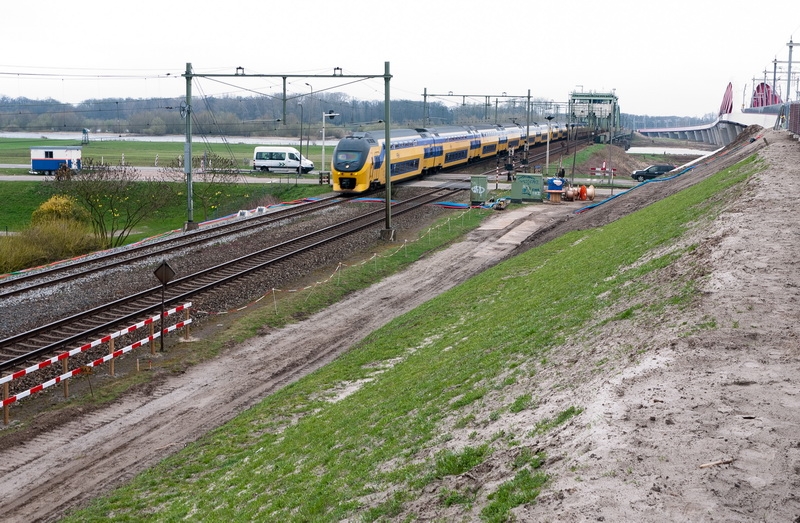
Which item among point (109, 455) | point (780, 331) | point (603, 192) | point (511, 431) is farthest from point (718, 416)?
point (603, 192)

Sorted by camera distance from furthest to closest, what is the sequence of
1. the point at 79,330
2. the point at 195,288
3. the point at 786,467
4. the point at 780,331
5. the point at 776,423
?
the point at 195,288
the point at 79,330
the point at 780,331
the point at 776,423
the point at 786,467

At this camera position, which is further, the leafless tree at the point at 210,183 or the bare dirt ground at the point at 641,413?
the leafless tree at the point at 210,183

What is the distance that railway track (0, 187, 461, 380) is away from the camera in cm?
A: 1757

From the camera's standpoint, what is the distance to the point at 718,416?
7.88 m

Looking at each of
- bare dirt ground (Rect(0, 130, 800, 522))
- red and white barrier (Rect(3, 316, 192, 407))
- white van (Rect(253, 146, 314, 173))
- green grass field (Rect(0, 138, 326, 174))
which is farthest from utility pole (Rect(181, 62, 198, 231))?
green grass field (Rect(0, 138, 326, 174))

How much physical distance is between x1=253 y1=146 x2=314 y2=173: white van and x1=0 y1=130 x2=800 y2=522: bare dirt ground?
1963 inches

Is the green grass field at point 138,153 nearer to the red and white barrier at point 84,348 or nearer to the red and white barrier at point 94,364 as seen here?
the red and white barrier at point 84,348

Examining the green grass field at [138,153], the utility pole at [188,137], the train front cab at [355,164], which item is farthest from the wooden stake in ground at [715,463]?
the green grass field at [138,153]

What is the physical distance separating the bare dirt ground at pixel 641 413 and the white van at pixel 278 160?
1963 inches

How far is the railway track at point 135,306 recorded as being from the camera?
692 inches

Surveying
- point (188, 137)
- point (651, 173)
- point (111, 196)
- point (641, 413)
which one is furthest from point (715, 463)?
point (651, 173)

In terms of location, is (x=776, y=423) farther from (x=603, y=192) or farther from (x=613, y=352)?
(x=603, y=192)

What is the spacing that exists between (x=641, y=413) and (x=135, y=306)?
54.2 feet

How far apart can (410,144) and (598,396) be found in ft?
145
